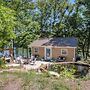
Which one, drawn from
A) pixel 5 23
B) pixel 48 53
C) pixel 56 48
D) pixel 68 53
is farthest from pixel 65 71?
pixel 48 53

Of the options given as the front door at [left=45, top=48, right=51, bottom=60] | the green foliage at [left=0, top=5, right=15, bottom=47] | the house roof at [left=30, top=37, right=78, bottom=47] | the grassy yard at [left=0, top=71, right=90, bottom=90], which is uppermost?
the green foliage at [left=0, top=5, right=15, bottom=47]

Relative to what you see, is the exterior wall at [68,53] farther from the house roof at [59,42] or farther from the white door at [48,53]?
the house roof at [59,42]

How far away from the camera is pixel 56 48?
36.4 meters

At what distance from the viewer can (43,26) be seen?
45.2 meters

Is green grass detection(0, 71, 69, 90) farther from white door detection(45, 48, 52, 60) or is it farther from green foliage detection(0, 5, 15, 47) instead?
white door detection(45, 48, 52, 60)

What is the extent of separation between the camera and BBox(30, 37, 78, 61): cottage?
116 ft

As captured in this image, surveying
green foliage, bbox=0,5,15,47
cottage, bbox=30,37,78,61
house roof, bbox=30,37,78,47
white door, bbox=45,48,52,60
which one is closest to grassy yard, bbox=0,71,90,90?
green foliage, bbox=0,5,15,47

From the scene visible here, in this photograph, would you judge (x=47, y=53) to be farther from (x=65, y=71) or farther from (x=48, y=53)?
(x=65, y=71)

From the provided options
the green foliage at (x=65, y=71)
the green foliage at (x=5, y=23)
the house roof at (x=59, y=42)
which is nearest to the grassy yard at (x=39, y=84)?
the green foliage at (x=65, y=71)

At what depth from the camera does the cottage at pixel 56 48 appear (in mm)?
35312

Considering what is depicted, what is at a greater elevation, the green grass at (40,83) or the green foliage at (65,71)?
the green grass at (40,83)

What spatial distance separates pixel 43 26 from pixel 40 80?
33.9 meters

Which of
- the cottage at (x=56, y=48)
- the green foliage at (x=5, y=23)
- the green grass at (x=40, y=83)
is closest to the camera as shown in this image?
the green grass at (x=40, y=83)

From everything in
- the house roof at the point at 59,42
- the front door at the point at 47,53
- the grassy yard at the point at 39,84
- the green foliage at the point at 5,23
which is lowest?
the front door at the point at 47,53
